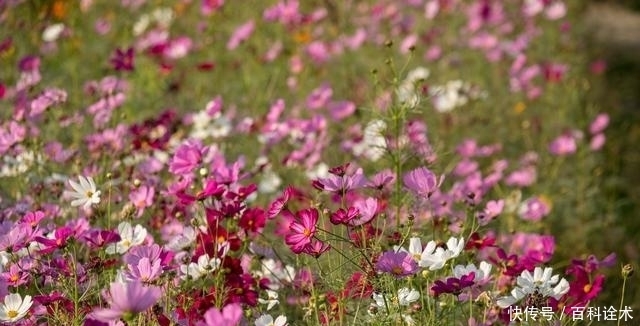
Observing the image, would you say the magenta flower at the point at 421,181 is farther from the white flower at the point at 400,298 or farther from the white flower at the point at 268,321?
the white flower at the point at 268,321

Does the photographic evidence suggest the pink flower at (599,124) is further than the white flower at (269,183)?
Yes

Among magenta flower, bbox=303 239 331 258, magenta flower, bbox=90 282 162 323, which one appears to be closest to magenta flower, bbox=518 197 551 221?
magenta flower, bbox=303 239 331 258

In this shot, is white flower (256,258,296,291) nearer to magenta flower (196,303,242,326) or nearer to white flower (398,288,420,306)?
white flower (398,288,420,306)

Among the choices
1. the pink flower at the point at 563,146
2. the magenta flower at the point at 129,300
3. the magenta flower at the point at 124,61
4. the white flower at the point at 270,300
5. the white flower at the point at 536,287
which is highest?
the magenta flower at the point at 129,300

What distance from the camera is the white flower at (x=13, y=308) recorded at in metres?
1.85

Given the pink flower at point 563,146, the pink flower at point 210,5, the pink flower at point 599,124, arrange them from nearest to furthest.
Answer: the pink flower at point 563,146, the pink flower at point 599,124, the pink flower at point 210,5

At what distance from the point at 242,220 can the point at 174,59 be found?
3.20 metres

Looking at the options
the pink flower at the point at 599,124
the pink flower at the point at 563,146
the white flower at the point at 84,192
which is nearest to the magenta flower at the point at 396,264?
the white flower at the point at 84,192

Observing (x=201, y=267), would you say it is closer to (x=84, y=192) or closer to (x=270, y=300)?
(x=270, y=300)

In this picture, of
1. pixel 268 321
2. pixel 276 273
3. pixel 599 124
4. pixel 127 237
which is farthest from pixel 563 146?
pixel 268 321

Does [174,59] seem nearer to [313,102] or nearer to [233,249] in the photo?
[313,102]

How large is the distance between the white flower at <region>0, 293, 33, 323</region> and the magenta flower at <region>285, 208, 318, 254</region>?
52 centimetres

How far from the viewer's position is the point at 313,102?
4.11 metres

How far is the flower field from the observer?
6.43ft
